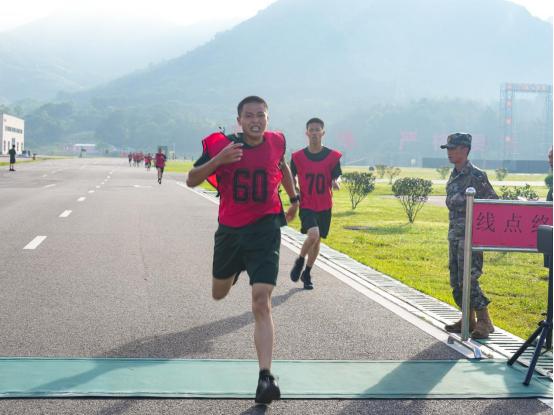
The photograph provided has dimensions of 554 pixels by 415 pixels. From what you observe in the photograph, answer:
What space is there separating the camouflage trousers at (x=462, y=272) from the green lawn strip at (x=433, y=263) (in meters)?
0.79

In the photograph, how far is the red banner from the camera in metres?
6.52

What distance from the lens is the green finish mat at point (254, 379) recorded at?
16.5 ft

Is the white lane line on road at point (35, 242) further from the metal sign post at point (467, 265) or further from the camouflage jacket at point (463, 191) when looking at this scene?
the metal sign post at point (467, 265)

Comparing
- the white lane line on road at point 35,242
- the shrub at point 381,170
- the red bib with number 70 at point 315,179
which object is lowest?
the white lane line on road at point 35,242

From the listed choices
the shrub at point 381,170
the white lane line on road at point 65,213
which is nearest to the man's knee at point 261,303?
the white lane line on road at point 65,213

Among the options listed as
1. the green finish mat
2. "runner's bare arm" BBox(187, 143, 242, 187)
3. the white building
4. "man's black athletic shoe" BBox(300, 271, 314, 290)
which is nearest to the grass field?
"man's black athletic shoe" BBox(300, 271, 314, 290)

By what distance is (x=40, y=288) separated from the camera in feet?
28.8

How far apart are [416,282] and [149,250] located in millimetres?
4314

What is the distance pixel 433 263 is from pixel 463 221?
234 inches

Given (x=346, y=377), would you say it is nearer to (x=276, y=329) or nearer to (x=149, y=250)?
(x=276, y=329)

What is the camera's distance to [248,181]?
5352mm

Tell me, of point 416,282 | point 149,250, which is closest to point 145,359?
point 416,282

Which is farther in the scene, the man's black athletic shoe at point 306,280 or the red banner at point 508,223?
the man's black athletic shoe at point 306,280

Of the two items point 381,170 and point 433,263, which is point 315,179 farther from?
point 381,170
